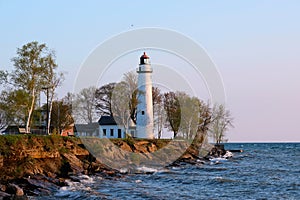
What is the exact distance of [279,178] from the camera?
34812 mm

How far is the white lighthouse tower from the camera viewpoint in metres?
55.5

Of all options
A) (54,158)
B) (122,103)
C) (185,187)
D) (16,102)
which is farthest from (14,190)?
(122,103)

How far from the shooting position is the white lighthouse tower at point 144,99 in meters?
55.5

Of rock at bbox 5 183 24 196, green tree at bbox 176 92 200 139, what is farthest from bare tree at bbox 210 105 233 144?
rock at bbox 5 183 24 196

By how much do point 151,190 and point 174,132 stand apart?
129 ft

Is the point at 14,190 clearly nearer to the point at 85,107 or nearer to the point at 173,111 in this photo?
the point at 85,107

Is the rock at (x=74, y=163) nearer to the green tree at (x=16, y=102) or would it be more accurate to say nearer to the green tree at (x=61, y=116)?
the green tree at (x=16, y=102)

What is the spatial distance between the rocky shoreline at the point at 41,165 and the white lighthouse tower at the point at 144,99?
17108 millimetres

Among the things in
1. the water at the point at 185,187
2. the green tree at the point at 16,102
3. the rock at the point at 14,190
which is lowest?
the water at the point at 185,187

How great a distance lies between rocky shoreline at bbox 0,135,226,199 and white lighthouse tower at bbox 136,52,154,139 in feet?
56.1

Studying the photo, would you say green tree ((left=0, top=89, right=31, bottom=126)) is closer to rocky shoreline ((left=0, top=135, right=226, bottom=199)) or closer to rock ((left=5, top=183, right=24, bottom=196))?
rocky shoreline ((left=0, top=135, right=226, bottom=199))

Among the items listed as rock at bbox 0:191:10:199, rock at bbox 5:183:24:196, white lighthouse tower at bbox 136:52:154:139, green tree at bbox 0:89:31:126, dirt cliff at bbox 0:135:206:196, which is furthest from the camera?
white lighthouse tower at bbox 136:52:154:139

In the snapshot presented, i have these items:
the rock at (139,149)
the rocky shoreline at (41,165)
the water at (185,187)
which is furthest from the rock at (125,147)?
the water at (185,187)

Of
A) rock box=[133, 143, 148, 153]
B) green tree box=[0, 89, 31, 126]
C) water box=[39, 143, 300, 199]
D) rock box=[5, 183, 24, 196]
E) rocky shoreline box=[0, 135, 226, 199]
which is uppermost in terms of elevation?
green tree box=[0, 89, 31, 126]
